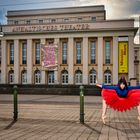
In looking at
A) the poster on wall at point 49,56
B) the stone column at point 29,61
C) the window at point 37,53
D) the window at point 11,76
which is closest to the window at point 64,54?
the poster on wall at point 49,56

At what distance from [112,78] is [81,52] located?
852cm

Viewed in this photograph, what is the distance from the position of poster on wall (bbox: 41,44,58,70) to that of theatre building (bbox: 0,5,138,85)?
767mm

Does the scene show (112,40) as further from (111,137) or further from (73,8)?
(111,137)

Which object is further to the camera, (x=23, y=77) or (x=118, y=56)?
(x=23, y=77)

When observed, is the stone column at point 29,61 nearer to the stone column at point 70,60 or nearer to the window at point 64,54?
the window at point 64,54

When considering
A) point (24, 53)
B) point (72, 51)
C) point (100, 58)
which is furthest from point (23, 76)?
point (100, 58)

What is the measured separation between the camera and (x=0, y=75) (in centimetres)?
7975

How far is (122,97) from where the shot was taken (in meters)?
12.7

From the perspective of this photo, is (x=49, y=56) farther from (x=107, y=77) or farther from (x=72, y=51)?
(x=107, y=77)

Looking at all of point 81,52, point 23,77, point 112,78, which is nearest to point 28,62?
point 23,77

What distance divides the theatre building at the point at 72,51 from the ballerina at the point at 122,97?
58451 mm

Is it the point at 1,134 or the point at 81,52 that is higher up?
the point at 81,52

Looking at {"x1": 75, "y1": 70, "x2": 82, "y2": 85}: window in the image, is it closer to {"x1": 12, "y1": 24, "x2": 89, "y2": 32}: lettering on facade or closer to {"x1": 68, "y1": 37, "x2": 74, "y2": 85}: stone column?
{"x1": 68, "y1": 37, "x2": 74, "y2": 85}: stone column

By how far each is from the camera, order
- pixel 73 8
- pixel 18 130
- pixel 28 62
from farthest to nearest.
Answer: pixel 73 8 < pixel 28 62 < pixel 18 130
